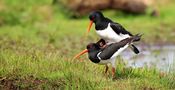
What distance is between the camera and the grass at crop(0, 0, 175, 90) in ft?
29.9

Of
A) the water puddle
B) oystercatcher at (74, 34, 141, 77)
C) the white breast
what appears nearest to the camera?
oystercatcher at (74, 34, 141, 77)

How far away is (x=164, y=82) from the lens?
9.23 metres

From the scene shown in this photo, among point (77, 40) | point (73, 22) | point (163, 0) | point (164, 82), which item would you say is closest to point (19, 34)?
point (77, 40)

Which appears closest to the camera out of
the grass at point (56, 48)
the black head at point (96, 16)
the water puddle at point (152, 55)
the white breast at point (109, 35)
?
the grass at point (56, 48)

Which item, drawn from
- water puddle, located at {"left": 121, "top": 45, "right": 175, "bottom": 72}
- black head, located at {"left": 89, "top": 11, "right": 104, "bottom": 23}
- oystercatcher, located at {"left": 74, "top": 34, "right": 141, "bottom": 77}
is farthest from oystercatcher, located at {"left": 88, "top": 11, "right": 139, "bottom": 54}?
water puddle, located at {"left": 121, "top": 45, "right": 175, "bottom": 72}

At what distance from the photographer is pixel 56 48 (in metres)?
14.1

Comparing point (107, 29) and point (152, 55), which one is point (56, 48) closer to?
point (152, 55)

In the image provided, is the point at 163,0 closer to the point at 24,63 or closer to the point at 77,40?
the point at 77,40

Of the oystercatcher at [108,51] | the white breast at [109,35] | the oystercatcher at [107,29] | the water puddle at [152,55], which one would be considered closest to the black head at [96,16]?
the oystercatcher at [107,29]

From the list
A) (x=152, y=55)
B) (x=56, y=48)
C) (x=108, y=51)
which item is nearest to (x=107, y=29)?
(x=108, y=51)

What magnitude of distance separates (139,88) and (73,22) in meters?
10.7

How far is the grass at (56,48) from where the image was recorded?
9.12 metres

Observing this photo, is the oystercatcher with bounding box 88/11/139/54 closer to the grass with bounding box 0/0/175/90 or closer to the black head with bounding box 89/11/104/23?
the black head with bounding box 89/11/104/23

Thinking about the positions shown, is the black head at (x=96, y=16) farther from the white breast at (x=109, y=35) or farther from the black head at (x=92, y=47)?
the black head at (x=92, y=47)
